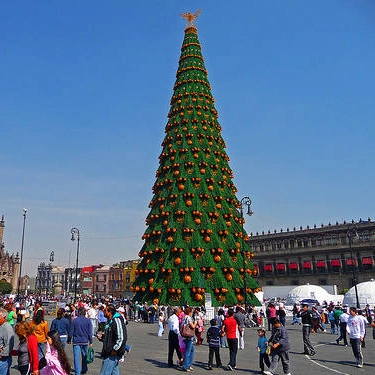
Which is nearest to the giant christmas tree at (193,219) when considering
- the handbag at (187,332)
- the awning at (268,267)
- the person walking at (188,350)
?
the person walking at (188,350)

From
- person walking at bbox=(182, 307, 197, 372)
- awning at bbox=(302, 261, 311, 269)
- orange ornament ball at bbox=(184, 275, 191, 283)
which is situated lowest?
person walking at bbox=(182, 307, 197, 372)

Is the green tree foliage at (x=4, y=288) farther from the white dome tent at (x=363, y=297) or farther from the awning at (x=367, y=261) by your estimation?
the awning at (x=367, y=261)

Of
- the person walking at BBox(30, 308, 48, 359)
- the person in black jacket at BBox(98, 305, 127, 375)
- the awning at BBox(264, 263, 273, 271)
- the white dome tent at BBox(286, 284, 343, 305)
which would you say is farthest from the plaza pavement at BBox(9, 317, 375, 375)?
the awning at BBox(264, 263, 273, 271)

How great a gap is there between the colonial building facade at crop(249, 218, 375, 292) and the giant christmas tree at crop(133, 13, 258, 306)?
49.0 m

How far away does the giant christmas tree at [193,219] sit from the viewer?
1133 inches

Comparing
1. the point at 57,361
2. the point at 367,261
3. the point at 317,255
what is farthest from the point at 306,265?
the point at 57,361

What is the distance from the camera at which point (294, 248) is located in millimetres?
85000

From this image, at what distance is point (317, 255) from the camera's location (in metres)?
81.7

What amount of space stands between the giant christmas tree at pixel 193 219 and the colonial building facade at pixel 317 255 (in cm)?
A: 4897

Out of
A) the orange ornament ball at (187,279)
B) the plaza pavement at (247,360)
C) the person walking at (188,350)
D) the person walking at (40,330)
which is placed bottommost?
the plaza pavement at (247,360)

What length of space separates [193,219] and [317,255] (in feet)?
195

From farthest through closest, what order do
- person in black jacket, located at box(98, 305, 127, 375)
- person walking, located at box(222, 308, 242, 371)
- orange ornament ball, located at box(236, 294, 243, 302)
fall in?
1. orange ornament ball, located at box(236, 294, 243, 302)
2. person walking, located at box(222, 308, 242, 371)
3. person in black jacket, located at box(98, 305, 127, 375)

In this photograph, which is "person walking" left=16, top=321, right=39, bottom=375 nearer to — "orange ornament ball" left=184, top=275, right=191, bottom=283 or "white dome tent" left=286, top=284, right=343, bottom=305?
"orange ornament ball" left=184, top=275, right=191, bottom=283

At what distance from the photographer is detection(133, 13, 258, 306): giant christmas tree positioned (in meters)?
28.8
